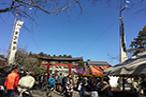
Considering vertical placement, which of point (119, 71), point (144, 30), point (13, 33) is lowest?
point (119, 71)

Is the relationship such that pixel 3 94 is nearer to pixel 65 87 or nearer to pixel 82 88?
pixel 82 88

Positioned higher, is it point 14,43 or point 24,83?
point 14,43

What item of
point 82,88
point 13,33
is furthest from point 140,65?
point 13,33

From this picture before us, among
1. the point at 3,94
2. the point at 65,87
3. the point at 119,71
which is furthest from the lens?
the point at 65,87

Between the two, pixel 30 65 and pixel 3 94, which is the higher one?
pixel 30 65

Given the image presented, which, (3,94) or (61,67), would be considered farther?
(61,67)

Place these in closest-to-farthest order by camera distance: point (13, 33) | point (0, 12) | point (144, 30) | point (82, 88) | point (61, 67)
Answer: point (0, 12) < point (82, 88) < point (13, 33) < point (61, 67) < point (144, 30)

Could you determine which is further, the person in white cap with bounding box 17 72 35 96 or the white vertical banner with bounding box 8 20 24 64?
the white vertical banner with bounding box 8 20 24 64

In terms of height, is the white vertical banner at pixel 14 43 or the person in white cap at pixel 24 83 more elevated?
the white vertical banner at pixel 14 43

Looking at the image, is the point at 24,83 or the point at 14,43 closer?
the point at 24,83

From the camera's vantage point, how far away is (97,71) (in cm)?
4778

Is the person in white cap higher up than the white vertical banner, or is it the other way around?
the white vertical banner

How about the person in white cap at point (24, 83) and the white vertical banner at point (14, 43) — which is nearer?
the person in white cap at point (24, 83)

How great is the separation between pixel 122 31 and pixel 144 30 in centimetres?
2889
